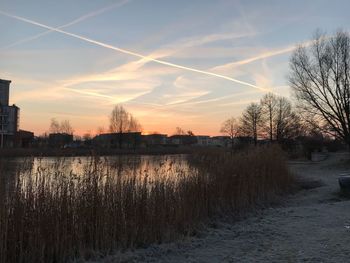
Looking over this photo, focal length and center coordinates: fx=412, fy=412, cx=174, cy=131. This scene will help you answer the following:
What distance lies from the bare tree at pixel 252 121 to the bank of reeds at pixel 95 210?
204 ft

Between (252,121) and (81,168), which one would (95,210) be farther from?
(252,121)

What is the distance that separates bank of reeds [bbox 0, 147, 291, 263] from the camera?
616 cm

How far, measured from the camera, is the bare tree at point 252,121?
234 ft

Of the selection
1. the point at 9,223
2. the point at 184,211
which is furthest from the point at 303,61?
the point at 9,223

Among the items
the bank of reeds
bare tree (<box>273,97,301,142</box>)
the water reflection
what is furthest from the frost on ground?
bare tree (<box>273,97,301,142</box>)

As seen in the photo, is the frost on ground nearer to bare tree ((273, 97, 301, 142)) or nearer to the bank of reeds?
the bank of reeds

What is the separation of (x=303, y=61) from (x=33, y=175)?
118 ft

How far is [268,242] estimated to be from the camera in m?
7.50

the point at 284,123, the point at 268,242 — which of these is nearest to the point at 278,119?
the point at 284,123

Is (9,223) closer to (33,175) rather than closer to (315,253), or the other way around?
(33,175)

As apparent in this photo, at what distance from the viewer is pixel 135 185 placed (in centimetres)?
807

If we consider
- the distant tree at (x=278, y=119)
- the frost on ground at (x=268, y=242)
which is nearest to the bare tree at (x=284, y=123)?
the distant tree at (x=278, y=119)

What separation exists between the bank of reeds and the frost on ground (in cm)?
44

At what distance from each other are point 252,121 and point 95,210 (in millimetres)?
66816
